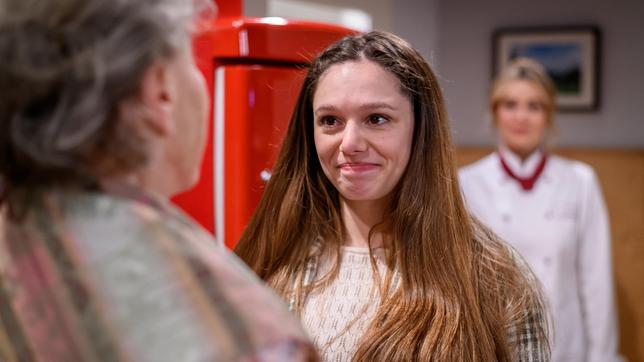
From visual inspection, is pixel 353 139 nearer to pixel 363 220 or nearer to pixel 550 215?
pixel 363 220

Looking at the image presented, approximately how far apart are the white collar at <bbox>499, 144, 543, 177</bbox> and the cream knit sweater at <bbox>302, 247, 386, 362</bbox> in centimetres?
171

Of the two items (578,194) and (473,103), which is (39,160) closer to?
(578,194)

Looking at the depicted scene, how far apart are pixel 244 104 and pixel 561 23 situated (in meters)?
2.65

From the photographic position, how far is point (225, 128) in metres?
1.83

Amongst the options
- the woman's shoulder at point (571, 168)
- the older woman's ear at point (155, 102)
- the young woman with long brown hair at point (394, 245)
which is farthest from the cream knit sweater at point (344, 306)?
the woman's shoulder at point (571, 168)

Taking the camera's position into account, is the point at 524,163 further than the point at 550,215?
Yes

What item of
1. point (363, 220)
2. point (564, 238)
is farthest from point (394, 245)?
point (564, 238)

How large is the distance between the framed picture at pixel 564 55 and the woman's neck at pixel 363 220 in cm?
273

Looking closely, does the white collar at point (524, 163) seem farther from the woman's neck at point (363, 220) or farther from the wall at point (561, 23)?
the woman's neck at point (363, 220)

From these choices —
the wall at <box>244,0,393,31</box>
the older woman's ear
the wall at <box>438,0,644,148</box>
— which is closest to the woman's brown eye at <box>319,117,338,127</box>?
the older woman's ear

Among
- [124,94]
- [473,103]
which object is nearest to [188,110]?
[124,94]

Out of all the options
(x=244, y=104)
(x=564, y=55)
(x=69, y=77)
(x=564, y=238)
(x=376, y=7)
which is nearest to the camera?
(x=69, y=77)

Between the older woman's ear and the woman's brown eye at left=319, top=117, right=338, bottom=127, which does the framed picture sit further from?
the older woman's ear

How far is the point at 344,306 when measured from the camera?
4.63 ft
